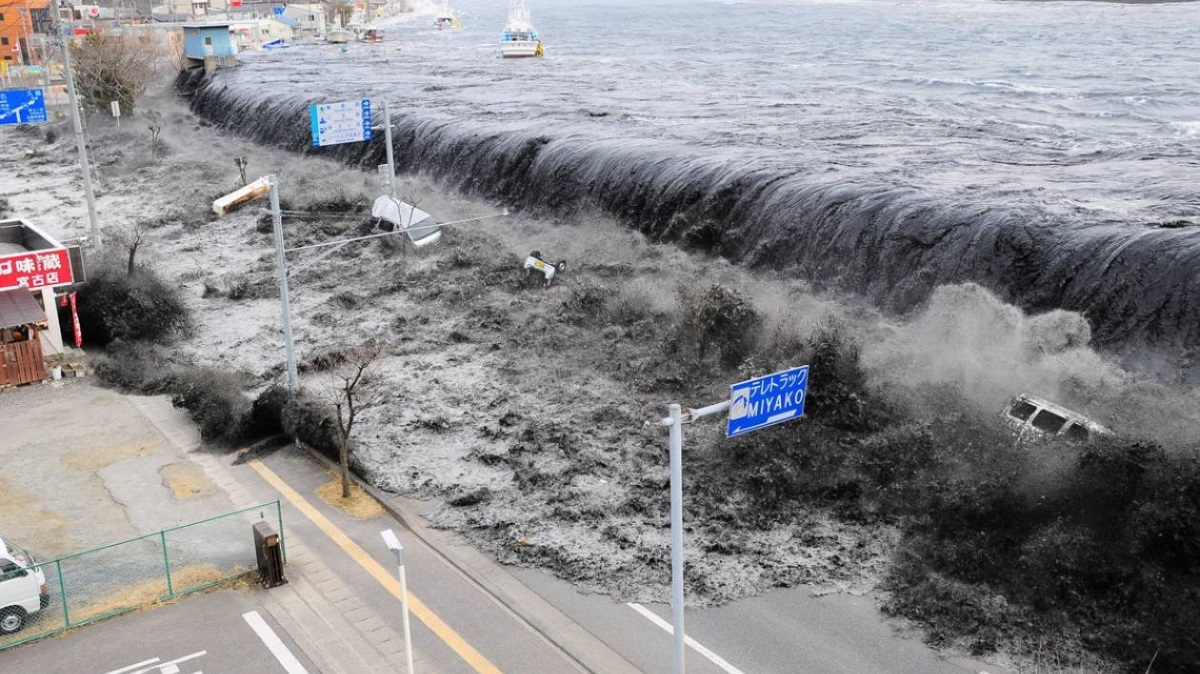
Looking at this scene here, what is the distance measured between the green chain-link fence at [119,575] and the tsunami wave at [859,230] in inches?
804

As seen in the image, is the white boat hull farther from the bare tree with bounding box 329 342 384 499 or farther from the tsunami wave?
the bare tree with bounding box 329 342 384 499

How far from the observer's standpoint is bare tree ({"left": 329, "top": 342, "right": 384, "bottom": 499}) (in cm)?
2288

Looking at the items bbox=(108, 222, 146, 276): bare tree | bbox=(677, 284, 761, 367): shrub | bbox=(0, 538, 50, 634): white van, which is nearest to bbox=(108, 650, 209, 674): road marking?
bbox=(0, 538, 50, 634): white van

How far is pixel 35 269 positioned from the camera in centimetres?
2916

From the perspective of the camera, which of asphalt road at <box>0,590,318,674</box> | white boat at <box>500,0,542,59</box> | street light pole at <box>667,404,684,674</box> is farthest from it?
white boat at <box>500,0,542,59</box>

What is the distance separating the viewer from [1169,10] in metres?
143

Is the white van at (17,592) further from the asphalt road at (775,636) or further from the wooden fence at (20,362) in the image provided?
the wooden fence at (20,362)

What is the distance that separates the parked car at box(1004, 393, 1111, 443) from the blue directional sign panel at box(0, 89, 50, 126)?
3001 cm

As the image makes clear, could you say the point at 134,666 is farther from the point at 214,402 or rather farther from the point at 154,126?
the point at 154,126

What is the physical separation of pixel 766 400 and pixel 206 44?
86.6 metres

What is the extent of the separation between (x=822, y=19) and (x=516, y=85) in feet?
360

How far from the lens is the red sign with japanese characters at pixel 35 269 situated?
28.7m

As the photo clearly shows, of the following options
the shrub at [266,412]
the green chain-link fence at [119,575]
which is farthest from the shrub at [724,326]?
the green chain-link fence at [119,575]

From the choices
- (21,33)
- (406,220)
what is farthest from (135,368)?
(21,33)
